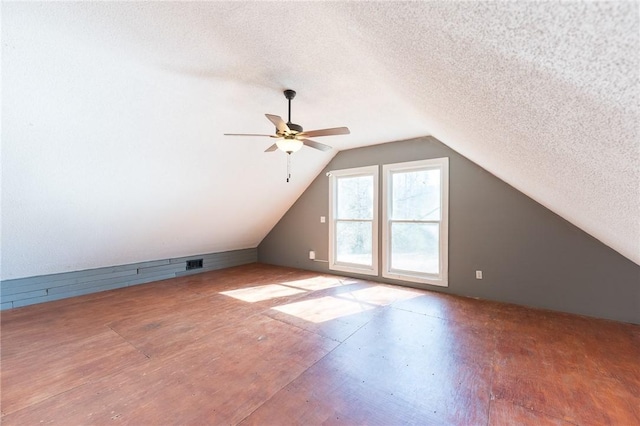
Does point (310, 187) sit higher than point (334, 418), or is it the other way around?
point (310, 187)

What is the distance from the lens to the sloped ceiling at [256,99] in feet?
2.43

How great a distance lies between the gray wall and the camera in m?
3.05

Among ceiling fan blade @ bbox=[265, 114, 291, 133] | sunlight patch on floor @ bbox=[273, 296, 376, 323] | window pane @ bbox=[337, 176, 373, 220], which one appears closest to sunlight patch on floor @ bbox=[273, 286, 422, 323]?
sunlight patch on floor @ bbox=[273, 296, 376, 323]

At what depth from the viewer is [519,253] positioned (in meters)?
3.52

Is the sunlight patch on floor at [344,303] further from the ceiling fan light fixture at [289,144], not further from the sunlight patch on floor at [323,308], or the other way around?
the ceiling fan light fixture at [289,144]

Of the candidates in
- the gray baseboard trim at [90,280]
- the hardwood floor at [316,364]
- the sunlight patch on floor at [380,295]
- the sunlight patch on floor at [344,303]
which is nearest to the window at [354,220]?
the sunlight patch on floor at [380,295]

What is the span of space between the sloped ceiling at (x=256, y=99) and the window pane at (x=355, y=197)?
0.95 metres

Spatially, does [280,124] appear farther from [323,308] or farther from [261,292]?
[261,292]

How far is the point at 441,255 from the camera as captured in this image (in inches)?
161

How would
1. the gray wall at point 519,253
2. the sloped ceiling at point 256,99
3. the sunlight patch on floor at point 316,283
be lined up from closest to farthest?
the sloped ceiling at point 256,99 < the gray wall at point 519,253 < the sunlight patch on floor at point 316,283

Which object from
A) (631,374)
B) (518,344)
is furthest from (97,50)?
(631,374)

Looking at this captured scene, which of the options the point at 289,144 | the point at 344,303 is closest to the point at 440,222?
the point at 344,303

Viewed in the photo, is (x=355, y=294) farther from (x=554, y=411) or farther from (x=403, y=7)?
(x=403, y=7)

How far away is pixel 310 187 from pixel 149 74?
3.74 metres
